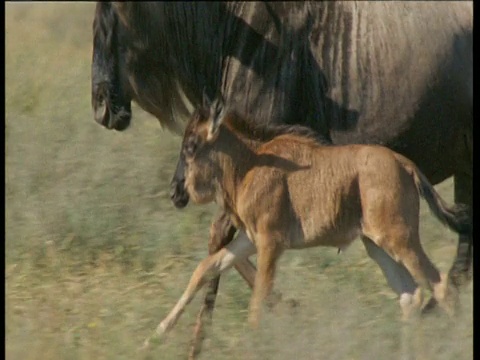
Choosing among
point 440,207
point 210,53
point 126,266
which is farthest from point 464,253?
point 126,266

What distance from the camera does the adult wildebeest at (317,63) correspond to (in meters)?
6.37

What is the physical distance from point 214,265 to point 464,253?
1413 mm

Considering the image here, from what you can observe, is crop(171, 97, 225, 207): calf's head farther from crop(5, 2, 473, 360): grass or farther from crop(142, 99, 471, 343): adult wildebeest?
crop(5, 2, 473, 360): grass

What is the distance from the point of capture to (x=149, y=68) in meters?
6.58

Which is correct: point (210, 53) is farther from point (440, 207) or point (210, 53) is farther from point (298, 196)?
point (440, 207)

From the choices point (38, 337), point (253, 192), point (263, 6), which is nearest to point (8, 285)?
point (38, 337)

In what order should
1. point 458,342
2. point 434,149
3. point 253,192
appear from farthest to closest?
point 434,149 < point 253,192 < point 458,342

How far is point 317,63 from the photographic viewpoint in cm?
641

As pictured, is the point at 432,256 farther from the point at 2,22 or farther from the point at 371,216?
the point at 2,22

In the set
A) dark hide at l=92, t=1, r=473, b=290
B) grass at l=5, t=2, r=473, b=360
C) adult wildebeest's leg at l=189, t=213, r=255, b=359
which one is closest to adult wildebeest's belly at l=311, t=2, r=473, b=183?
dark hide at l=92, t=1, r=473, b=290

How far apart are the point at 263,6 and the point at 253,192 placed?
0.96 meters

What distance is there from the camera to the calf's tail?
604cm

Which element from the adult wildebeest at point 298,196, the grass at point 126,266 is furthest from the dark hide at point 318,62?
the grass at point 126,266

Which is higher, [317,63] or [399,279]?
[317,63]
